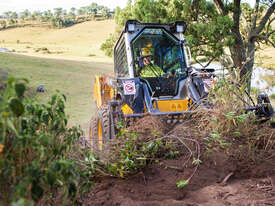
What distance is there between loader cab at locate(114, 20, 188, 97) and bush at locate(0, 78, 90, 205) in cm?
334

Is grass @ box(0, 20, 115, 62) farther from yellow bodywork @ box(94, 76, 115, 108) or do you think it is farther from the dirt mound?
the dirt mound

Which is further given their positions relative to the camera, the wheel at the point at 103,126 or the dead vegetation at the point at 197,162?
the wheel at the point at 103,126

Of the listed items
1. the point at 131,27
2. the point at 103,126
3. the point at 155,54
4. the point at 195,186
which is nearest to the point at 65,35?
the point at 155,54

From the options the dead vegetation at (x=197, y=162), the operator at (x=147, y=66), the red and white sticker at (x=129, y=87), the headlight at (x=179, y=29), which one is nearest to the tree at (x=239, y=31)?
the headlight at (x=179, y=29)

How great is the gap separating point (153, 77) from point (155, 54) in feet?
2.32

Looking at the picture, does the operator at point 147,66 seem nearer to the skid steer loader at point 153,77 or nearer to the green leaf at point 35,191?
the skid steer loader at point 153,77

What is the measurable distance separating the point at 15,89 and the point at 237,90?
354 cm

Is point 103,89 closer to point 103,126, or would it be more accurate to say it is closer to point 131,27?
point 131,27

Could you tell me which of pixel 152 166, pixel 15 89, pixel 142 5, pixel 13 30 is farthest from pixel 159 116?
pixel 13 30

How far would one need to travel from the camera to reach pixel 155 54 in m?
6.15

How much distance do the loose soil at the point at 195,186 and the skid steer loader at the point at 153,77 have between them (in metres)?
1.37

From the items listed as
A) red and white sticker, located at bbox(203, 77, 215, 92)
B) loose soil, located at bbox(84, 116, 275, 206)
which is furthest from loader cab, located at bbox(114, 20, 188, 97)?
loose soil, located at bbox(84, 116, 275, 206)

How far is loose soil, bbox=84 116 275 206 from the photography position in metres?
2.87

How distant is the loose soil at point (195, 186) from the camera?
2.87m
